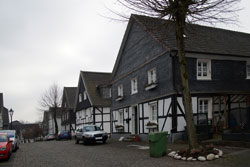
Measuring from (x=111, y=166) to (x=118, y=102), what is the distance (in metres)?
16.9

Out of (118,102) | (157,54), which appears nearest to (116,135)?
(118,102)

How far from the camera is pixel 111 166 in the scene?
10266mm

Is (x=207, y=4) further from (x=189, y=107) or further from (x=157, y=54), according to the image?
(x=157, y=54)

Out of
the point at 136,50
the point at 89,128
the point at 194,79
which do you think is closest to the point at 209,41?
the point at 194,79

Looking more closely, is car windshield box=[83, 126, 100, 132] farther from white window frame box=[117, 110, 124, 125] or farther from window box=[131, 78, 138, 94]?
window box=[131, 78, 138, 94]

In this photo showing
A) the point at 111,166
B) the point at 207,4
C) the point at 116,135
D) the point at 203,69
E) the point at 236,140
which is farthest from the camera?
the point at 116,135

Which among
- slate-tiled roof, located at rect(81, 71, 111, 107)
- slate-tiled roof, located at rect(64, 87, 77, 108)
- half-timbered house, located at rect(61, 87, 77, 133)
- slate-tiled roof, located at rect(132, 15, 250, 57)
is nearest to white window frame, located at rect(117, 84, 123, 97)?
slate-tiled roof, located at rect(81, 71, 111, 107)

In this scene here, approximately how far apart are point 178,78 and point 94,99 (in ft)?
62.4

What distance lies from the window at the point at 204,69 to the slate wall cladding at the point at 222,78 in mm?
254

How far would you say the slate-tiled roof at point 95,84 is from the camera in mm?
34906

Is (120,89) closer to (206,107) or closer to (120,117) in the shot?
(120,117)

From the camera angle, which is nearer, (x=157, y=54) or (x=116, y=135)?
(x=157, y=54)

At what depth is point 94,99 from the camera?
34969 millimetres

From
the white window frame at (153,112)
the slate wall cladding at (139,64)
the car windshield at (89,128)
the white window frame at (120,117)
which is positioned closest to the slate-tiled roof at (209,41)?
the slate wall cladding at (139,64)
